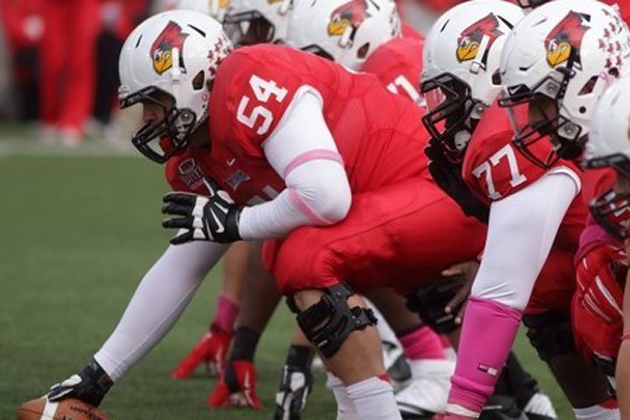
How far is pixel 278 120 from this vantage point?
4.66 metres

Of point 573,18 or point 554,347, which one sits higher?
point 573,18

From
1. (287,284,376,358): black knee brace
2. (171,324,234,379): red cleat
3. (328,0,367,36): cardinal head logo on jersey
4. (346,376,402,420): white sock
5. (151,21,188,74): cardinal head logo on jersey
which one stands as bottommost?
(171,324,234,379): red cleat

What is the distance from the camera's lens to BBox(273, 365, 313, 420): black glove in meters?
5.29

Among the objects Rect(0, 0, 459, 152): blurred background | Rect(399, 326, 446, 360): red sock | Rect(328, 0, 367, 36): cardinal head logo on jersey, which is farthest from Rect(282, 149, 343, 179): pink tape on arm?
Rect(0, 0, 459, 152): blurred background

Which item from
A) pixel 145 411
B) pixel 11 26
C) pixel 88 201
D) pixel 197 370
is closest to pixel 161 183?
pixel 88 201

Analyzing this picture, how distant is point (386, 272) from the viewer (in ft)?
15.9

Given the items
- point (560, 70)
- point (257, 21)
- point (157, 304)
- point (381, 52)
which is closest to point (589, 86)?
point (560, 70)

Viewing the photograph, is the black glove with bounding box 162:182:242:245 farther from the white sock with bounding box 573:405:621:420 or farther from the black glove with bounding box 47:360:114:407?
the white sock with bounding box 573:405:621:420

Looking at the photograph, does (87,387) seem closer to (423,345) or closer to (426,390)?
(426,390)

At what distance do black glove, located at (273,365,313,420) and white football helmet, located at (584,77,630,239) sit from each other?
5.35 ft

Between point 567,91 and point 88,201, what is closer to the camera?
point 567,91

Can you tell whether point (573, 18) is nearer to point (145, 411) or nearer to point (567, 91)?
point (567, 91)

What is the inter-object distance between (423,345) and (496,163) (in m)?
1.64

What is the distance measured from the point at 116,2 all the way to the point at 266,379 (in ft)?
35.2
